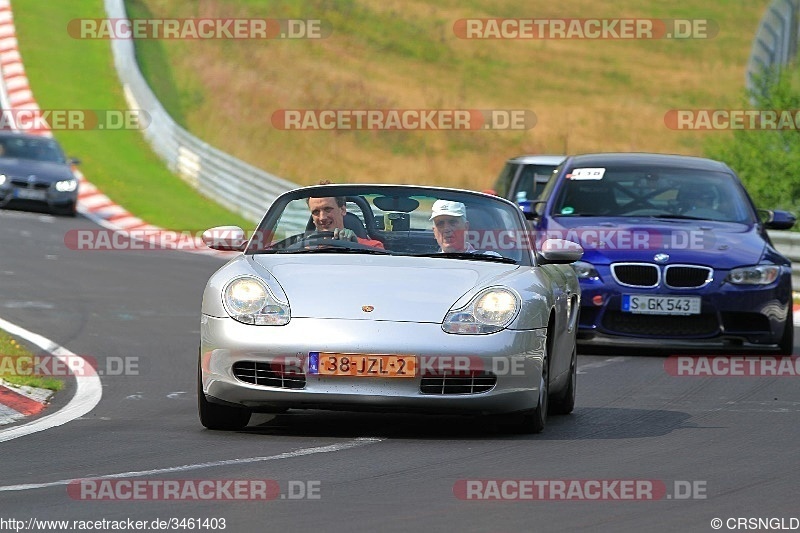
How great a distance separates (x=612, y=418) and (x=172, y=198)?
22.4 meters

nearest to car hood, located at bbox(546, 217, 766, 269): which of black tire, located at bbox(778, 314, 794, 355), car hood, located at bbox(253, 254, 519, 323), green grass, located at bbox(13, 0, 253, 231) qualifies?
black tire, located at bbox(778, 314, 794, 355)

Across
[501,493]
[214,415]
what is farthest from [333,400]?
[501,493]

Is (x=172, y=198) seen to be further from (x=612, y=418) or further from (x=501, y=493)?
(x=501, y=493)

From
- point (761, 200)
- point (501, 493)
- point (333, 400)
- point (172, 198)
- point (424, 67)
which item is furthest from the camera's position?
point (424, 67)

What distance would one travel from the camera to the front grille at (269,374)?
28.9 feet

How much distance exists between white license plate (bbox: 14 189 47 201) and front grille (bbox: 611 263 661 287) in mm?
15964

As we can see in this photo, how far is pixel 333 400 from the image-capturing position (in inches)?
345

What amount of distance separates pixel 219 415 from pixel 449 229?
5.26 ft

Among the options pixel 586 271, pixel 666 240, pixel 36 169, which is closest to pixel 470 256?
pixel 586 271

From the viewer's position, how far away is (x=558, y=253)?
998 centimetres

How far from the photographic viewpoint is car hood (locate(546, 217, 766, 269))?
14.2m

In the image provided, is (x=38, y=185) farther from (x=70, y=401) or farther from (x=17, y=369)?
(x=70, y=401)

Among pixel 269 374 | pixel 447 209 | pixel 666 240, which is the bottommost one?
pixel 666 240

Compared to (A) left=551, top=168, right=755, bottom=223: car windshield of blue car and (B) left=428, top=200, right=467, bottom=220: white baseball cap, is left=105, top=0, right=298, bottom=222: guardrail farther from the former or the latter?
(B) left=428, top=200, right=467, bottom=220: white baseball cap
